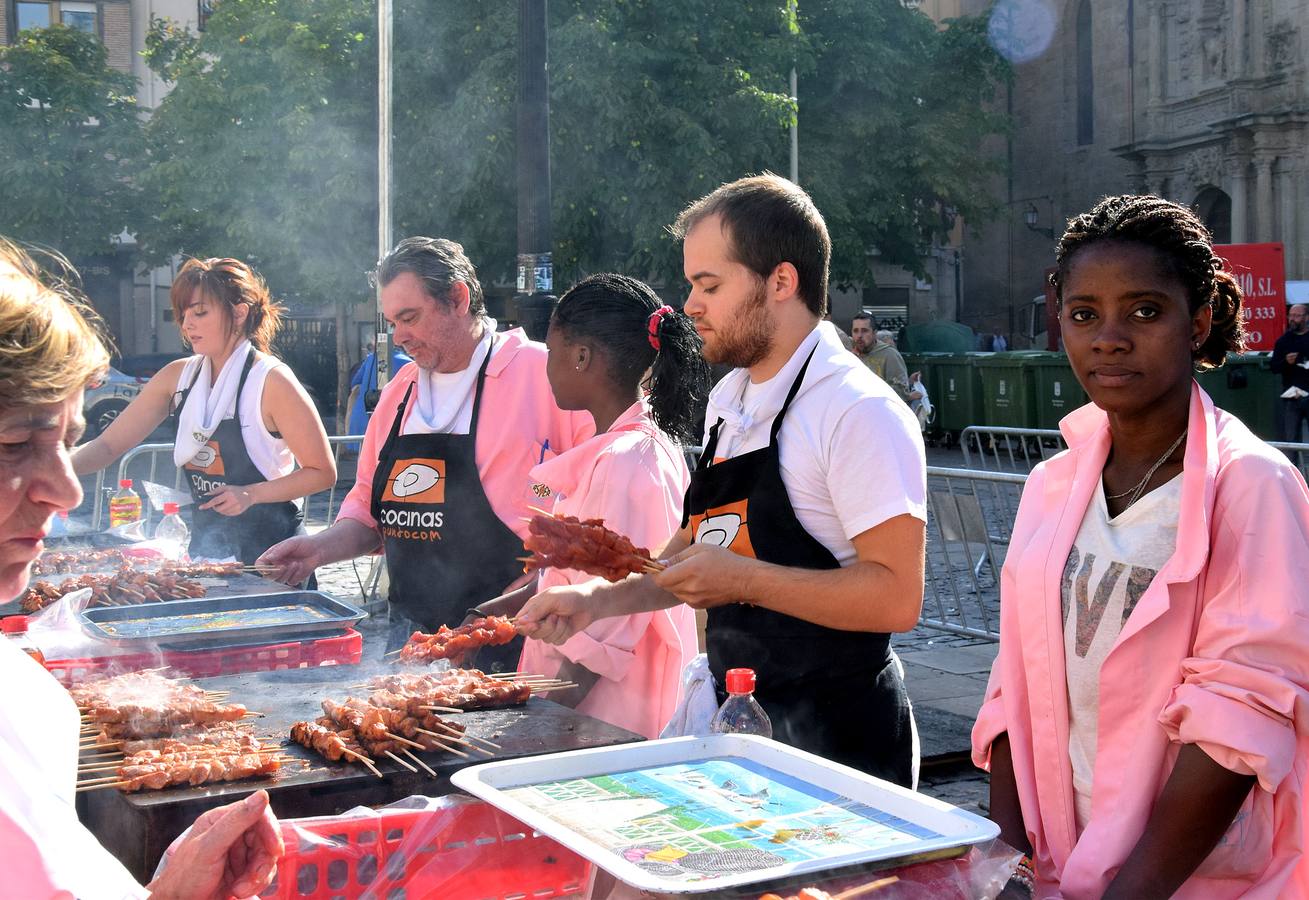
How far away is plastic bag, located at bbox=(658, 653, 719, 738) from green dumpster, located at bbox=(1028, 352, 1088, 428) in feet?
63.9

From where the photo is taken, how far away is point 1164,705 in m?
2.28

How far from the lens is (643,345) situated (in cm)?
407

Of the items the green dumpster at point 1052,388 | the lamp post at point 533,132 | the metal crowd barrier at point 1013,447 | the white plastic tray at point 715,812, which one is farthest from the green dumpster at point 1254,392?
the white plastic tray at point 715,812

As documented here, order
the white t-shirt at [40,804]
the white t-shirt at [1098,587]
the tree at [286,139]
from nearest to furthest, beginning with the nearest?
the white t-shirt at [40,804] < the white t-shirt at [1098,587] < the tree at [286,139]

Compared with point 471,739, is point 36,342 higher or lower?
higher

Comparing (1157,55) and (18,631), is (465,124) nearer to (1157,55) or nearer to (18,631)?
(18,631)

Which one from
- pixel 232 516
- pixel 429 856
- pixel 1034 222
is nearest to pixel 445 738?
Result: pixel 429 856

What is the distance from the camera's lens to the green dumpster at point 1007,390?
2261cm

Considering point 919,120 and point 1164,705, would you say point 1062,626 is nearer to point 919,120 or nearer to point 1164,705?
point 1164,705

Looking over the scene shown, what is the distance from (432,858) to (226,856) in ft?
1.57

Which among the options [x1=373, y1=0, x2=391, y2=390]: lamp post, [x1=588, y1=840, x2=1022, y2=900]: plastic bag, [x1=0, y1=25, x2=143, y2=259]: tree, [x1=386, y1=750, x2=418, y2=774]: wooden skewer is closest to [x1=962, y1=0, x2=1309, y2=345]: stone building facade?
[x1=373, y1=0, x2=391, y2=390]: lamp post

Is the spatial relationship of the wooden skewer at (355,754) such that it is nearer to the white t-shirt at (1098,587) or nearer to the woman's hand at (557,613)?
the woman's hand at (557,613)

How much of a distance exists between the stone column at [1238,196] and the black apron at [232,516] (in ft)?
106

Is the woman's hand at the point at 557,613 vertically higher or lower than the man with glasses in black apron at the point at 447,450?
lower
